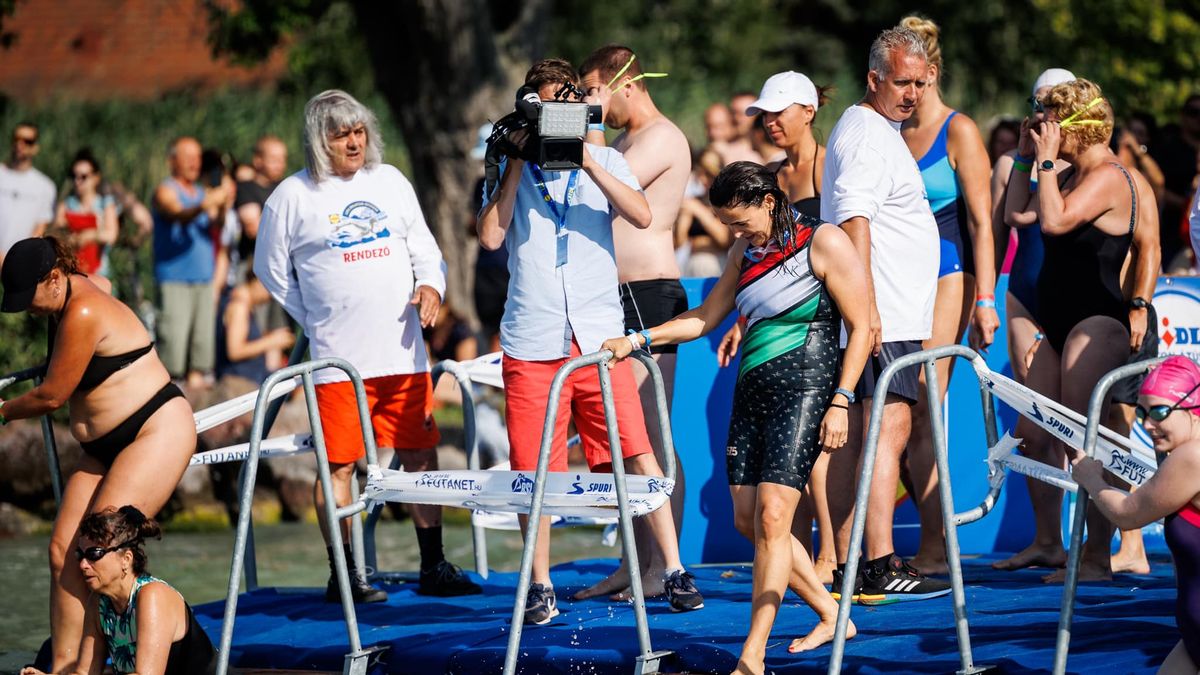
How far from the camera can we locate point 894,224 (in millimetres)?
6062

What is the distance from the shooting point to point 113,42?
28.8 metres

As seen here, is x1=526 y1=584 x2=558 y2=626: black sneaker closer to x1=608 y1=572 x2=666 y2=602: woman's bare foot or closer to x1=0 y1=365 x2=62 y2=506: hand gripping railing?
x1=608 y1=572 x2=666 y2=602: woman's bare foot

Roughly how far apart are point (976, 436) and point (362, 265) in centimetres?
309

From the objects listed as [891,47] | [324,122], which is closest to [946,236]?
[891,47]

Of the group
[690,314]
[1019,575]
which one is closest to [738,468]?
[690,314]

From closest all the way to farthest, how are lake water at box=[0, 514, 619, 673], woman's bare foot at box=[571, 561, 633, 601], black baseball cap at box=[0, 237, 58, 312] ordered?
black baseball cap at box=[0, 237, 58, 312]
woman's bare foot at box=[571, 561, 633, 601]
lake water at box=[0, 514, 619, 673]

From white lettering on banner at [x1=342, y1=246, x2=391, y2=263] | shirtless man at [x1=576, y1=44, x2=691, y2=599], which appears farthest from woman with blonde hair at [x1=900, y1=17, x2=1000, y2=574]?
white lettering on banner at [x1=342, y1=246, x2=391, y2=263]

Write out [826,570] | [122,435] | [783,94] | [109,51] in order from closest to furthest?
[122,435] < [783,94] < [826,570] < [109,51]

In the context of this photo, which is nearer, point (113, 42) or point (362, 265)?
point (362, 265)

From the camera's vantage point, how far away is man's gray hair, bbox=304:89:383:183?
22.1ft

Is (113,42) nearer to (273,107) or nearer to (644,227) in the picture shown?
(273,107)

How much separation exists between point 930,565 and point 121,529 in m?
3.17

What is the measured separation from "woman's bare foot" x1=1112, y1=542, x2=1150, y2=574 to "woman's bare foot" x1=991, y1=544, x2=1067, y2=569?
0.21 m

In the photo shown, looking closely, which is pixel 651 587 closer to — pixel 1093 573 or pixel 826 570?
pixel 826 570
